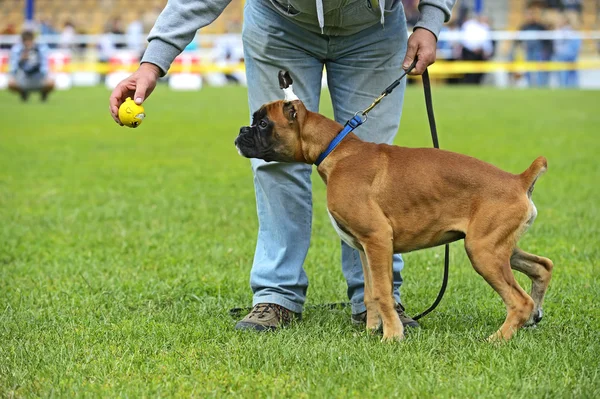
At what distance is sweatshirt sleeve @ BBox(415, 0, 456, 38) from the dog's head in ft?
2.74

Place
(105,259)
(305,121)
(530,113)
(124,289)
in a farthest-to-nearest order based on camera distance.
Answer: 1. (530,113)
2. (105,259)
3. (124,289)
4. (305,121)

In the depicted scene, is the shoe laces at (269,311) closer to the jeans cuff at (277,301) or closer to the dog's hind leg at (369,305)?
the jeans cuff at (277,301)

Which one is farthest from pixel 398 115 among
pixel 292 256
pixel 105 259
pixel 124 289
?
pixel 105 259

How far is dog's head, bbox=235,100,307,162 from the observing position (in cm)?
438

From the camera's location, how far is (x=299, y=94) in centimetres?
480

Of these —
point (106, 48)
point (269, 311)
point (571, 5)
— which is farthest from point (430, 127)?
point (571, 5)

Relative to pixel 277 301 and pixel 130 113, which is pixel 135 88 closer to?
pixel 130 113

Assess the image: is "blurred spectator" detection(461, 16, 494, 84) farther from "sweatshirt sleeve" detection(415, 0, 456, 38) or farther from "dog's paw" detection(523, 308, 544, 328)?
"dog's paw" detection(523, 308, 544, 328)

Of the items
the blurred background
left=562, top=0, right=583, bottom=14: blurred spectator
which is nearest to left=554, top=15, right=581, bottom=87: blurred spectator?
the blurred background

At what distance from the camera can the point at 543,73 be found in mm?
30953

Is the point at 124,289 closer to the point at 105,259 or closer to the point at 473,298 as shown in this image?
the point at 105,259

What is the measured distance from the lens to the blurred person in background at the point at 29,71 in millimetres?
22328

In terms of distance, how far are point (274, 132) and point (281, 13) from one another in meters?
0.65

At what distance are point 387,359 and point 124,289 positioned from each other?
7.14 feet
